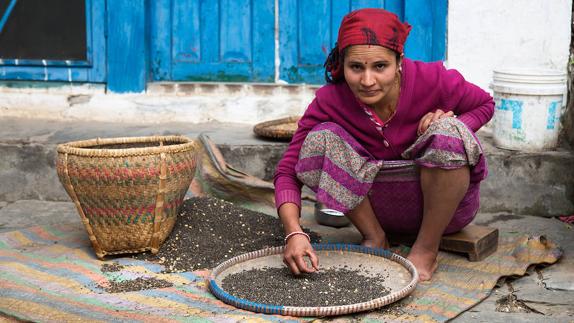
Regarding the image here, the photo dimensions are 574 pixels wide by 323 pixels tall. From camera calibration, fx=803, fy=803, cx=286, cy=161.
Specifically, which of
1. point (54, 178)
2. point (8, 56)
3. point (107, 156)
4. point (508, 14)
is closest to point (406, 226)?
point (107, 156)

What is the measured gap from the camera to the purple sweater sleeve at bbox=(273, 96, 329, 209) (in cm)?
308

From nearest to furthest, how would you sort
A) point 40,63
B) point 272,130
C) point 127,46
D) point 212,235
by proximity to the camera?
1. point 212,235
2. point 272,130
3. point 127,46
4. point 40,63

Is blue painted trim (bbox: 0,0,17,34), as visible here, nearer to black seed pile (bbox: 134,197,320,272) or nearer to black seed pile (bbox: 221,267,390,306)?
black seed pile (bbox: 134,197,320,272)

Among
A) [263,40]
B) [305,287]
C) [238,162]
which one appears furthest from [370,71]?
[263,40]

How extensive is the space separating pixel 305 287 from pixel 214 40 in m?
2.57

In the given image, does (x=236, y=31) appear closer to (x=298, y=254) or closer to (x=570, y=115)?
(x=570, y=115)

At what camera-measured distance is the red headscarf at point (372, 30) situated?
115 inches

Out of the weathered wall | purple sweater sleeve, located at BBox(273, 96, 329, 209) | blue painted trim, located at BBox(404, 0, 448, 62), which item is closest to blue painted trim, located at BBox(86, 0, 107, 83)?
blue painted trim, located at BBox(404, 0, 448, 62)

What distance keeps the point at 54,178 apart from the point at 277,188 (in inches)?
75.8

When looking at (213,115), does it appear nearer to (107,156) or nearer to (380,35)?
(107,156)

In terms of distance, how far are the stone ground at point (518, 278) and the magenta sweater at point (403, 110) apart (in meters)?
0.66

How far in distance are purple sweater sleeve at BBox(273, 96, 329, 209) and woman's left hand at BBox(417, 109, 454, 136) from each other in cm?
40

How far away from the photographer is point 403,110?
315cm

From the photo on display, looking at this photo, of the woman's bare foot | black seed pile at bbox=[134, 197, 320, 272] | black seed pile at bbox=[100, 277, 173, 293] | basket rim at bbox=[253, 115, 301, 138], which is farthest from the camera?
basket rim at bbox=[253, 115, 301, 138]
